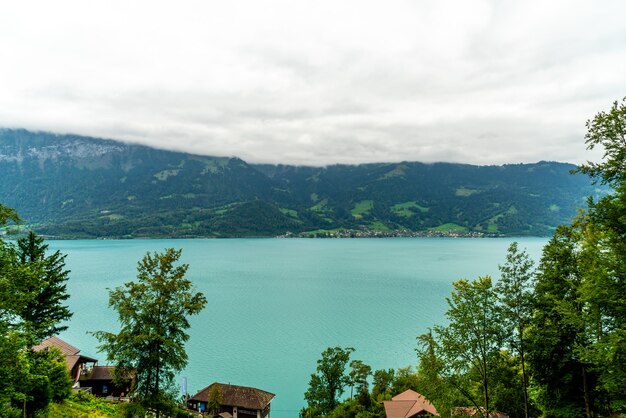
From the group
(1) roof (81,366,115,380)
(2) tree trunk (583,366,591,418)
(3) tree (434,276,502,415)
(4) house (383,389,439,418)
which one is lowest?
(1) roof (81,366,115,380)

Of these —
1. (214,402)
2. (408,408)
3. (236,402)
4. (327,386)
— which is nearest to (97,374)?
(214,402)

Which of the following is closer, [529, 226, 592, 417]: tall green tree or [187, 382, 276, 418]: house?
[529, 226, 592, 417]: tall green tree

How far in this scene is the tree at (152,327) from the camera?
16.8 meters

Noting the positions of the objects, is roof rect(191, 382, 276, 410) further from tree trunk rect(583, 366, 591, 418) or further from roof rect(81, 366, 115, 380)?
tree trunk rect(583, 366, 591, 418)

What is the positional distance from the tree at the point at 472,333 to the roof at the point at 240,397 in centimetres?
2631

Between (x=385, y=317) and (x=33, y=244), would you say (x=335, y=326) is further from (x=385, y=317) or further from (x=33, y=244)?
(x=33, y=244)

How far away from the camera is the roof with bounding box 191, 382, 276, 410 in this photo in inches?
1526

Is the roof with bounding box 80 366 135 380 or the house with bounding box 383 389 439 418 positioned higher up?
the house with bounding box 383 389 439 418

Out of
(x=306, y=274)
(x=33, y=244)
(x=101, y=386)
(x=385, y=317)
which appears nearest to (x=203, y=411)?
(x=101, y=386)

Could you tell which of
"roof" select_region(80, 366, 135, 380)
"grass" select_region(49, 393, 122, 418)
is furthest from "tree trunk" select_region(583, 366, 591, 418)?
"roof" select_region(80, 366, 135, 380)

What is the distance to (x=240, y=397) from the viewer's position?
39.5 meters

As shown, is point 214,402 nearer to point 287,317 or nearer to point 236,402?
point 236,402

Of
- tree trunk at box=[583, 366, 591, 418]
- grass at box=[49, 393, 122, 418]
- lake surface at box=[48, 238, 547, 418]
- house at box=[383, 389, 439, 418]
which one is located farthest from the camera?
lake surface at box=[48, 238, 547, 418]

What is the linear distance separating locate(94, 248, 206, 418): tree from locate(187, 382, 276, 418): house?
23584 mm
